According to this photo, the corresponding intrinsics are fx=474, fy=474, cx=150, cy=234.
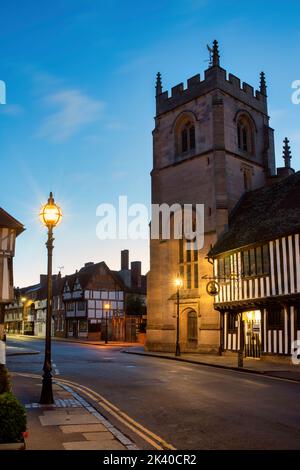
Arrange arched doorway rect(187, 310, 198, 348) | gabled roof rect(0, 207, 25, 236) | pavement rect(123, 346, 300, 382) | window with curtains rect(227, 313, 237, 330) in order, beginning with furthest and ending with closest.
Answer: arched doorway rect(187, 310, 198, 348)
window with curtains rect(227, 313, 237, 330)
gabled roof rect(0, 207, 25, 236)
pavement rect(123, 346, 300, 382)

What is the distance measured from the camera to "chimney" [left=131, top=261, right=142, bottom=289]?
64.9 meters

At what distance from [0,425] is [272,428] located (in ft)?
16.6

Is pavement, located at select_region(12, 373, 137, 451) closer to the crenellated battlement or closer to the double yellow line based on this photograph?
the double yellow line

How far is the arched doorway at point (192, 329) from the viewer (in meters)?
32.5

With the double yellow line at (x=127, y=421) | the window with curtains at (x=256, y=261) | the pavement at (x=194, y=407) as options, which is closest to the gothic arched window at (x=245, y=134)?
the window with curtains at (x=256, y=261)

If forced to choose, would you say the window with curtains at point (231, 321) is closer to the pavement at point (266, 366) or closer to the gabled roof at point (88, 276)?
the pavement at point (266, 366)

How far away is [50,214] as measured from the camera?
39.1 feet

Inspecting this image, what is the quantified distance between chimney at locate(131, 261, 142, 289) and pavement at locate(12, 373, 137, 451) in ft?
171

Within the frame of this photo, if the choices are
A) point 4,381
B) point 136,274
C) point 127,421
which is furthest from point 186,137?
point 136,274

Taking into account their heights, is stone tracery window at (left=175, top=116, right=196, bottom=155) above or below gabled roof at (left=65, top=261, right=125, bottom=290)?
above

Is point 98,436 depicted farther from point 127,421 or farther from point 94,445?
point 127,421

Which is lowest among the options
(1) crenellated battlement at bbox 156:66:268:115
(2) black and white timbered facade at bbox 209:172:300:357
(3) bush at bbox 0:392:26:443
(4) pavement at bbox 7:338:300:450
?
(4) pavement at bbox 7:338:300:450

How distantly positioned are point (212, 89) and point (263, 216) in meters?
10.7

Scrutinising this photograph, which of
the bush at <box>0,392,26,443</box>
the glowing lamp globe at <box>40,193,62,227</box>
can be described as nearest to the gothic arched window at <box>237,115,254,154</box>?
the glowing lamp globe at <box>40,193,62,227</box>
